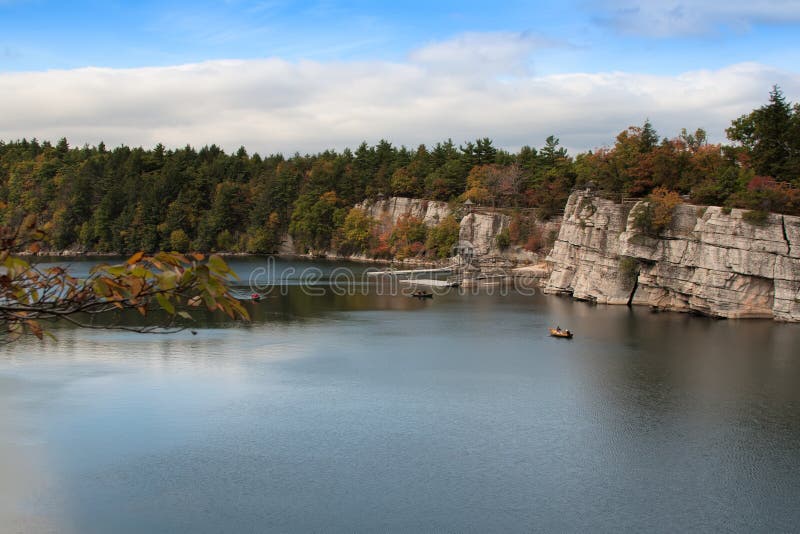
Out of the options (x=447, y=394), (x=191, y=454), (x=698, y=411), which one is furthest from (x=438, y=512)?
(x=698, y=411)

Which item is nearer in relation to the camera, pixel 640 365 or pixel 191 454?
pixel 191 454

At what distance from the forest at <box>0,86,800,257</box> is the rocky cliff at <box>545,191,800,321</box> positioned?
1323 centimetres

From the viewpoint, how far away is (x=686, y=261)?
4506 centimetres

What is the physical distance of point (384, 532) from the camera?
1608 cm

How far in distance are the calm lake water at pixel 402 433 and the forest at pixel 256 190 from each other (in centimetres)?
3685

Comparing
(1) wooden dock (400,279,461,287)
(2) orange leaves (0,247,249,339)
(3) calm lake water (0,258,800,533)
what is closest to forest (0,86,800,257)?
(1) wooden dock (400,279,461,287)

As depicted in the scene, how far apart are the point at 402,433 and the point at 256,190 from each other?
8489 cm

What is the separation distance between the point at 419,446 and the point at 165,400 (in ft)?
33.2

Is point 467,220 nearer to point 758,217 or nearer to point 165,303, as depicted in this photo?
point 758,217

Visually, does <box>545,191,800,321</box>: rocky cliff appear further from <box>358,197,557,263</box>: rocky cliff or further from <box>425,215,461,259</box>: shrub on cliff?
<box>425,215,461,259</box>: shrub on cliff

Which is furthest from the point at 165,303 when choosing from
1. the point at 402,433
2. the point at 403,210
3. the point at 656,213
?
the point at 403,210

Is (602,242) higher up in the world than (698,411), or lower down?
higher up

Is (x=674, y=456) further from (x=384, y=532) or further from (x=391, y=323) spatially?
(x=391, y=323)

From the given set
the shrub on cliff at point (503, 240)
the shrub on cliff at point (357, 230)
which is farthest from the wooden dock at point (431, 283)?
the shrub on cliff at point (357, 230)
